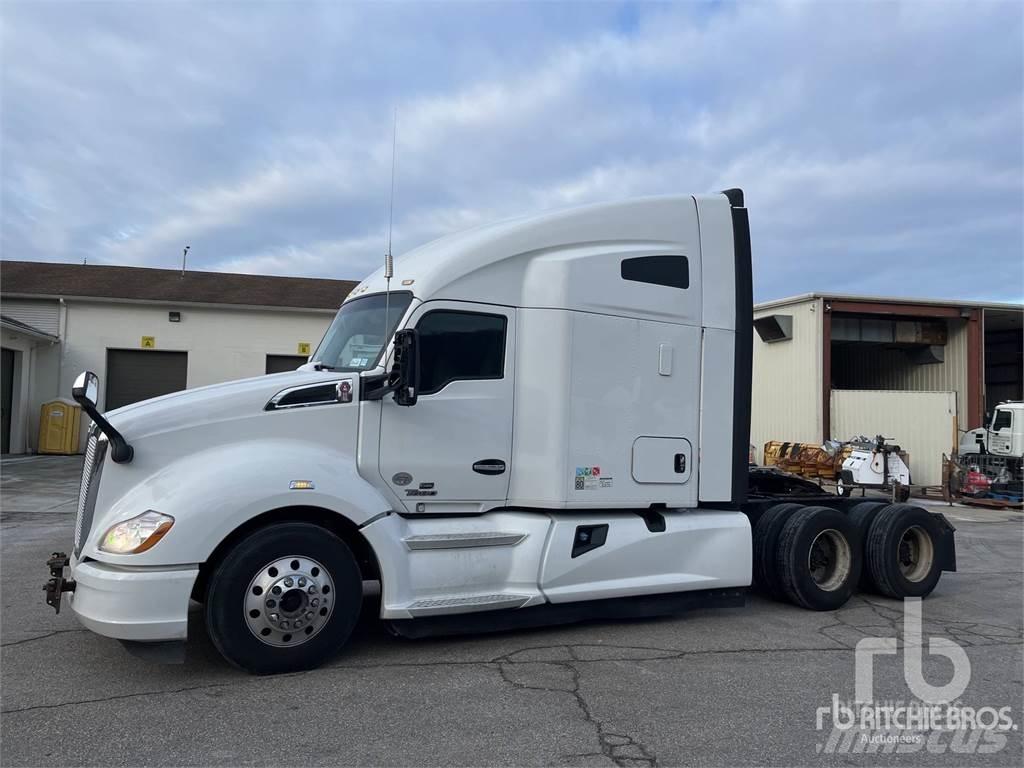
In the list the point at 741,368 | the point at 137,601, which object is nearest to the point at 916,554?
the point at 741,368

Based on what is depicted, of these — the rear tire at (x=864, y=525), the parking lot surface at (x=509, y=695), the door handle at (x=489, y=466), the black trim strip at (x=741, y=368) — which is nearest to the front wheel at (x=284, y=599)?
the parking lot surface at (x=509, y=695)

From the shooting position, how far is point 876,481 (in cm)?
1903

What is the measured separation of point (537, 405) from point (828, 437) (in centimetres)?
1840

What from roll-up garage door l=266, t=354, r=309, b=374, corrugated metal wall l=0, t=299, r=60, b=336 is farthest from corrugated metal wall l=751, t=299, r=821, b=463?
corrugated metal wall l=0, t=299, r=60, b=336

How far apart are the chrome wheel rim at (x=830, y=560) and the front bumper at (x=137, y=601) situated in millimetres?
5258

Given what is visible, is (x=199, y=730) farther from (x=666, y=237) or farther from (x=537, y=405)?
(x=666, y=237)

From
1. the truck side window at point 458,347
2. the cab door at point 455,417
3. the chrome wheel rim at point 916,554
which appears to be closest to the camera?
the cab door at point 455,417

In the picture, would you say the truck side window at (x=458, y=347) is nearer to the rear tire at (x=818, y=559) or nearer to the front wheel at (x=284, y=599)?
the front wheel at (x=284, y=599)

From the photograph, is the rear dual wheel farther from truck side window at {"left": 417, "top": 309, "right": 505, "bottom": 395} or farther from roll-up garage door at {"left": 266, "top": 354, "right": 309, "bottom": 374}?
roll-up garage door at {"left": 266, "top": 354, "right": 309, "bottom": 374}

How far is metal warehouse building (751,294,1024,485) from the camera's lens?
2242 centimetres

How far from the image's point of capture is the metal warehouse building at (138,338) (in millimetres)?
24812

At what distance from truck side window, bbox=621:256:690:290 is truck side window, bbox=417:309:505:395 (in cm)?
120

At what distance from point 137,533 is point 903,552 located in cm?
688

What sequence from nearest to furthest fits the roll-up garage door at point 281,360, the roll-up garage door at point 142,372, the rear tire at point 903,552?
the rear tire at point 903,552 < the roll-up garage door at point 142,372 < the roll-up garage door at point 281,360
